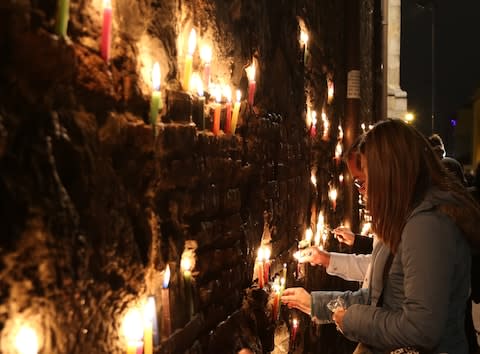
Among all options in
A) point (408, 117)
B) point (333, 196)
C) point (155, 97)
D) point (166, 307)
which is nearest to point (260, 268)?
point (166, 307)

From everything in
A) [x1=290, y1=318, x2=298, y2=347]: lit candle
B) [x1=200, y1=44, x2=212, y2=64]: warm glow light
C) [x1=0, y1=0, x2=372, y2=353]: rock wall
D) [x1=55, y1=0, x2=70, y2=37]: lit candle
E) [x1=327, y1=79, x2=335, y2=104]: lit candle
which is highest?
[x1=327, y1=79, x2=335, y2=104]: lit candle

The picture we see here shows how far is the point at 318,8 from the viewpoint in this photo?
545cm

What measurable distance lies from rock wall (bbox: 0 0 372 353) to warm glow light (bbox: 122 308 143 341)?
4 centimetres

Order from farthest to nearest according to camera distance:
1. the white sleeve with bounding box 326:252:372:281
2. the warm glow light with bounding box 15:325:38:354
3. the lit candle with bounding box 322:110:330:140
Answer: the lit candle with bounding box 322:110:330:140 → the white sleeve with bounding box 326:252:372:281 → the warm glow light with bounding box 15:325:38:354

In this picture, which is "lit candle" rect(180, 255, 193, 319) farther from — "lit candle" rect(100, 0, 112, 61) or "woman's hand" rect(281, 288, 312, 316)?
"lit candle" rect(100, 0, 112, 61)

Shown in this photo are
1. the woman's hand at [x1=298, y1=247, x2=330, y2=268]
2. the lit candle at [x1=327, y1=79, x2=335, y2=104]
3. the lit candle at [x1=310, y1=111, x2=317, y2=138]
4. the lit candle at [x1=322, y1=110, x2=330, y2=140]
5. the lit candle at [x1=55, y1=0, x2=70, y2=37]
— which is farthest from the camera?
the lit candle at [x1=327, y1=79, x2=335, y2=104]

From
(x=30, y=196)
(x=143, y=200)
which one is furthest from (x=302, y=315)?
(x=30, y=196)

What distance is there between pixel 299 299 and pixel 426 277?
1.09 m

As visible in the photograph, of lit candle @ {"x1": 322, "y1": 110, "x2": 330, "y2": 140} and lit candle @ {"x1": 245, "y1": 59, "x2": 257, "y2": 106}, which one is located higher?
lit candle @ {"x1": 245, "y1": 59, "x2": 257, "y2": 106}

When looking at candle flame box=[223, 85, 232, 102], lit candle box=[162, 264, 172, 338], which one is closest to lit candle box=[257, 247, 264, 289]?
candle flame box=[223, 85, 232, 102]

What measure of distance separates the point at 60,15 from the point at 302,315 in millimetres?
3650

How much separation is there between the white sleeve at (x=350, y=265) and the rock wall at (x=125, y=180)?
42cm

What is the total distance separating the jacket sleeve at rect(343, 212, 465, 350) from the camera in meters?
2.04

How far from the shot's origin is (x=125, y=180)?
76.3 inches
